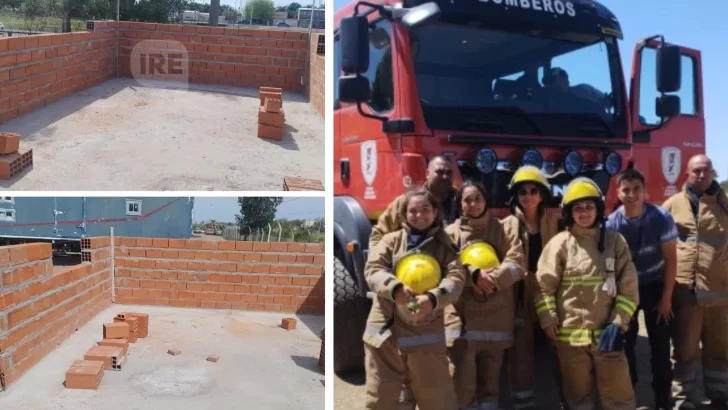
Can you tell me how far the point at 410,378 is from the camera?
10.2 feet

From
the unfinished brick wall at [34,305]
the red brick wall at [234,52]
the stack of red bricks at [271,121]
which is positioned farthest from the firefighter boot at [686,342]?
the red brick wall at [234,52]

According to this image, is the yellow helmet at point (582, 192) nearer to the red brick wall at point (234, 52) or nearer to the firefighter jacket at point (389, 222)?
the firefighter jacket at point (389, 222)

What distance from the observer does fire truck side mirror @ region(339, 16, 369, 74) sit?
11.4 feet

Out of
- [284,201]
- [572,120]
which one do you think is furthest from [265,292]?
[572,120]

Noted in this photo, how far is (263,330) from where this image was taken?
755 centimetres

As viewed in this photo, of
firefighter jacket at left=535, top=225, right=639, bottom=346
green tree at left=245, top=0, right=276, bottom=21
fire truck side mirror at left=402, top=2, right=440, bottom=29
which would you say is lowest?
firefighter jacket at left=535, top=225, right=639, bottom=346

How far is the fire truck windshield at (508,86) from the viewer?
3.71 metres

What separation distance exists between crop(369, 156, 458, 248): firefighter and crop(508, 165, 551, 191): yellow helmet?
1.27 feet

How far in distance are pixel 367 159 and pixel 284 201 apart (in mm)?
927

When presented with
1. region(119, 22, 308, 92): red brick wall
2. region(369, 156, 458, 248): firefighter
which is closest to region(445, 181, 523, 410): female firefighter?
region(369, 156, 458, 248): firefighter

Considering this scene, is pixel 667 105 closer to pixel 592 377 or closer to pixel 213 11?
pixel 592 377

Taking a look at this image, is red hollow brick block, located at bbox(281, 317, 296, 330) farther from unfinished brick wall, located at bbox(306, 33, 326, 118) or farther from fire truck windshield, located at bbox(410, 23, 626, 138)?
fire truck windshield, located at bbox(410, 23, 626, 138)

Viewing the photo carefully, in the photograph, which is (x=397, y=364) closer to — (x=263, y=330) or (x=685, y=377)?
(x=685, y=377)

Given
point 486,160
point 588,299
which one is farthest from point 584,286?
point 486,160
